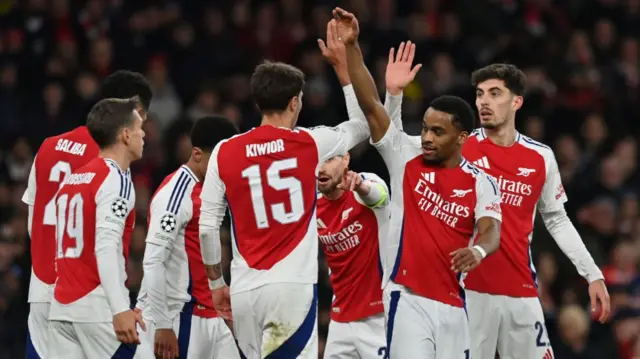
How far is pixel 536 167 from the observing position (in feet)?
31.0

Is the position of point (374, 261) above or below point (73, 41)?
below

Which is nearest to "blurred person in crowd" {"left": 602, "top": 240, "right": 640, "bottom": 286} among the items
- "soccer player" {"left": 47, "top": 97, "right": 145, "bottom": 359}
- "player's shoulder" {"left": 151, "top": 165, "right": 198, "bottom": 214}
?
"player's shoulder" {"left": 151, "top": 165, "right": 198, "bottom": 214}

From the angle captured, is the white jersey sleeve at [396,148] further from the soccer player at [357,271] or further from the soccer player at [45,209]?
the soccer player at [45,209]

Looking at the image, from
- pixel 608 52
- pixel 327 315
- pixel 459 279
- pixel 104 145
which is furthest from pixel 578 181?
pixel 104 145

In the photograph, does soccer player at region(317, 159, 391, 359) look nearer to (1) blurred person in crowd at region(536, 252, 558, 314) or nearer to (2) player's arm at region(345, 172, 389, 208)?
(2) player's arm at region(345, 172, 389, 208)

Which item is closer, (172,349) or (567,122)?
(172,349)

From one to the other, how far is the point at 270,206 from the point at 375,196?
1.17 m

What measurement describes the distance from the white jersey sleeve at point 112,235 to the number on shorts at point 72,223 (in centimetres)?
15

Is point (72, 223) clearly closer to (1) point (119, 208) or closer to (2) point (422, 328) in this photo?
(1) point (119, 208)

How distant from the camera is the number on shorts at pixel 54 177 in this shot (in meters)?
8.96

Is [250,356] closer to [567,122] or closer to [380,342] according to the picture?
[380,342]

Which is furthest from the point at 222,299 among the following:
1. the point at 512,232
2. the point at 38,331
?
the point at 512,232

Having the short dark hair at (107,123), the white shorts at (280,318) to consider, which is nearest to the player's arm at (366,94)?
the white shorts at (280,318)

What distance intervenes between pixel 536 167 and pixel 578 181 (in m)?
6.29
